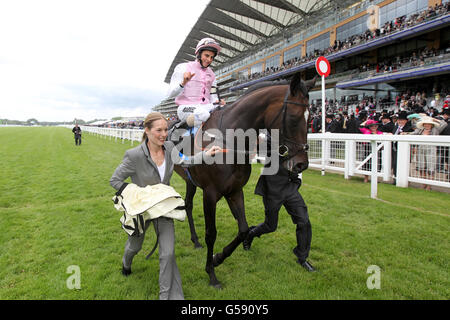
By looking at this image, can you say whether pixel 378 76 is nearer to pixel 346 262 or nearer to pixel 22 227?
pixel 346 262

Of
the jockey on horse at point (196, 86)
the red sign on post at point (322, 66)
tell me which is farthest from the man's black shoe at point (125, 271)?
the red sign on post at point (322, 66)

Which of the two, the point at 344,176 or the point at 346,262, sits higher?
the point at 344,176

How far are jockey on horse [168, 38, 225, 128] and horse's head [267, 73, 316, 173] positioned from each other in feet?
2.85

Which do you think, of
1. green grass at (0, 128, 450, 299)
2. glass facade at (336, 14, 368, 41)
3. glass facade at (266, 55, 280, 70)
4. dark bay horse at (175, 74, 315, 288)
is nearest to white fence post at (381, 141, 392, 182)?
green grass at (0, 128, 450, 299)

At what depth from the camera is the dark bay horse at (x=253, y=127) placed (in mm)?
2285

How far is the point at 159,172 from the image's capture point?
2420 millimetres

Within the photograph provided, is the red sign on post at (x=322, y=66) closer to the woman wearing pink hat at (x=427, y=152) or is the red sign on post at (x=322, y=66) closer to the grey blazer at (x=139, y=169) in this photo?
the woman wearing pink hat at (x=427, y=152)

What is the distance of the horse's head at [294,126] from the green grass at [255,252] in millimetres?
1172

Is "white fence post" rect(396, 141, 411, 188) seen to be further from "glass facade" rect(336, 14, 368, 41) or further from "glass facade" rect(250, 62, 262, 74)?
"glass facade" rect(250, 62, 262, 74)

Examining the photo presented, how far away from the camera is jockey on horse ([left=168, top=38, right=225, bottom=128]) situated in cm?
290

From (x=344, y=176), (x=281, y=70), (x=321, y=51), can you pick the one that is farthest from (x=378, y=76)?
(x=344, y=176)

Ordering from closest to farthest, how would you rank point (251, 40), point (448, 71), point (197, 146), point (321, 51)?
point (197, 146), point (448, 71), point (321, 51), point (251, 40)

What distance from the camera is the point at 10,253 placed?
3.15 m

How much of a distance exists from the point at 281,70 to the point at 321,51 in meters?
6.14
